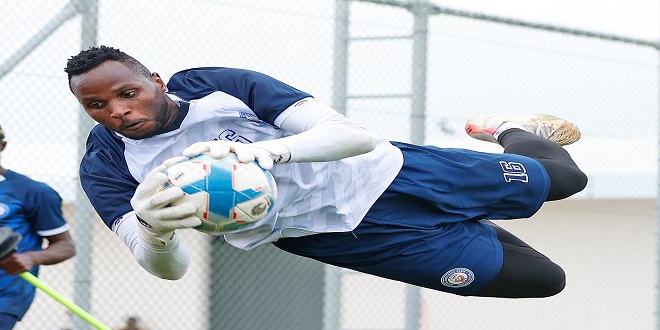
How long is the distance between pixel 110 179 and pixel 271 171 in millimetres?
553

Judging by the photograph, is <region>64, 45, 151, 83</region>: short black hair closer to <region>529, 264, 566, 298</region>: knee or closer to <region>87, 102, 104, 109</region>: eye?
<region>87, 102, 104, 109</region>: eye

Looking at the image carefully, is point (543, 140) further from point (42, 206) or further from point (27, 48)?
point (27, 48)

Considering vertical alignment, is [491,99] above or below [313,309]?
above

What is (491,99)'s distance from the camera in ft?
20.9

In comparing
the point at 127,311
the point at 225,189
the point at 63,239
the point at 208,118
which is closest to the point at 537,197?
the point at 208,118

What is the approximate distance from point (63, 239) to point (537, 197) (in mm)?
2185

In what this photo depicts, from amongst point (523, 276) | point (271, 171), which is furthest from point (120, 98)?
point (523, 276)

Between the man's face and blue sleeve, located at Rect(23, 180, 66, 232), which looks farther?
blue sleeve, located at Rect(23, 180, 66, 232)

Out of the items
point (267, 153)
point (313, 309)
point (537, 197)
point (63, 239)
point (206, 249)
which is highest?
point (267, 153)

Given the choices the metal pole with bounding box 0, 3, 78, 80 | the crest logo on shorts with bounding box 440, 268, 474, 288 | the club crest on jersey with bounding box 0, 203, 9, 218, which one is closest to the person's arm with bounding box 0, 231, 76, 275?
the club crest on jersey with bounding box 0, 203, 9, 218

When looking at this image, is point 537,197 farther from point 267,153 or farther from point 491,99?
point 491,99

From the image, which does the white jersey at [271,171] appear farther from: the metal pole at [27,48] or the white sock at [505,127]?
the metal pole at [27,48]

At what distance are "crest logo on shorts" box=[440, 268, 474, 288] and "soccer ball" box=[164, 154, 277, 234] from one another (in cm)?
108

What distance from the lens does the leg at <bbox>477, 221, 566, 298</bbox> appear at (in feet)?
12.0
